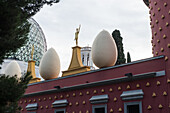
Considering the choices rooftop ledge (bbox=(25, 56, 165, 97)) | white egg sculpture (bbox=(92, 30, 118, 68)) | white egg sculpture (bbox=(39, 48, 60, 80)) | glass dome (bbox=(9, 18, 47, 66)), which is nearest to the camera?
rooftop ledge (bbox=(25, 56, 165, 97))

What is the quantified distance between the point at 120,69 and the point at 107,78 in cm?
79

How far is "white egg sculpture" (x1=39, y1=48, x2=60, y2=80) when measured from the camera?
1508 cm

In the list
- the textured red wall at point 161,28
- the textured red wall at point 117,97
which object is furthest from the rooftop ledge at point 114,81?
the textured red wall at point 161,28

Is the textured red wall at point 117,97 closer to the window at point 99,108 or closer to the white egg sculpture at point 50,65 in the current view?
the window at point 99,108

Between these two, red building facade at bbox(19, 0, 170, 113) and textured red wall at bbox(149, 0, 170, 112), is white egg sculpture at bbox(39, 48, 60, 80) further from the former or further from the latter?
textured red wall at bbox(149, 0, 170, 112)

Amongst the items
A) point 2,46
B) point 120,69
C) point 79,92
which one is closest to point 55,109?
point 79,92

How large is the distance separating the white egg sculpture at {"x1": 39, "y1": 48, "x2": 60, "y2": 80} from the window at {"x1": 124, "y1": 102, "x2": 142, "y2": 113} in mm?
5617

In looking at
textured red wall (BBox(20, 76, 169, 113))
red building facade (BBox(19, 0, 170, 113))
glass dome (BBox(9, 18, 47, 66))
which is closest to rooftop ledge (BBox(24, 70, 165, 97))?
red building facade (BBox(19, 0, 170, 113))

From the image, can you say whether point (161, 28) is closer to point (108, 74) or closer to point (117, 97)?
point (108, 74)

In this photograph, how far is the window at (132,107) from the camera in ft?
34.5

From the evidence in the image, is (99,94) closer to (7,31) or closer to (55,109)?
(55,109)

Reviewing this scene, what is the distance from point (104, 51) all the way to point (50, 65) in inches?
157

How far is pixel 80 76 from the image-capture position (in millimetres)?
13352

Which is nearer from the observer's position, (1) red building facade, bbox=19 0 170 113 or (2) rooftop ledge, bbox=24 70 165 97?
(1) red building facade, bbox=19 0 170 113
